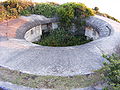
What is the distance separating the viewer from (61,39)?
15.9 m

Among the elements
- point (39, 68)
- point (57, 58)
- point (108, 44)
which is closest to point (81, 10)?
point (108, 44)

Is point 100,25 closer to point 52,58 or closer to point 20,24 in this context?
point 20,24

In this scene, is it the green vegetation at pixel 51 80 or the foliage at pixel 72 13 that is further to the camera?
the foliage at pixel 72 13

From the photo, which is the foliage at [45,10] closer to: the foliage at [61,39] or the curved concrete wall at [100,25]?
the foliage at [61,39]

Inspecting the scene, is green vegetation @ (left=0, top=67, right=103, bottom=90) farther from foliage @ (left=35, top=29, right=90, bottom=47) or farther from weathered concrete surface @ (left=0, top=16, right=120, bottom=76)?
foliage @ (left=35, top=29, right=90, bottom=47)

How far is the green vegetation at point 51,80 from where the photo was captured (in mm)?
8211

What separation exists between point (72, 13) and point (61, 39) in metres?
2.26

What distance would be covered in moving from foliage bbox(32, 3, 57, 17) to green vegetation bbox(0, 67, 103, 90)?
8.53 metres

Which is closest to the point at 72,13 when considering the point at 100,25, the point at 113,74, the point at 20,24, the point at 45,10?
the point at 45,10

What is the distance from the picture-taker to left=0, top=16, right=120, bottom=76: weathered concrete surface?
29.1 ft

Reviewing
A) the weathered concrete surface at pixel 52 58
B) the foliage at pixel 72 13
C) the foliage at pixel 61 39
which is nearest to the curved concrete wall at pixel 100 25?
the foliage at pixel 72 13

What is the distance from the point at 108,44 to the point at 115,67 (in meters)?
3.22

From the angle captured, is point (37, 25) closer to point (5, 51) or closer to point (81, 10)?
point (81, 10)

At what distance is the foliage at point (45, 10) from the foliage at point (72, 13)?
0.69 m
